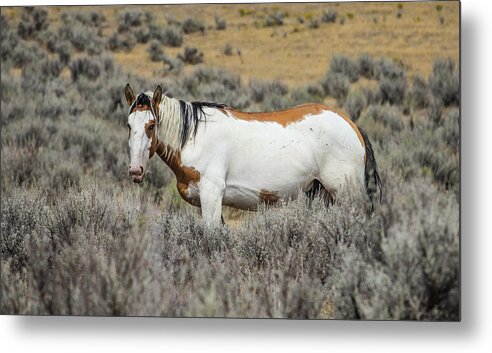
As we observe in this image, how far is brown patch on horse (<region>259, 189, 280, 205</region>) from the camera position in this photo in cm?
668

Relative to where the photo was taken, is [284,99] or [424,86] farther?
[284,99]

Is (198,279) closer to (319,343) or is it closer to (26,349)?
(319,343)

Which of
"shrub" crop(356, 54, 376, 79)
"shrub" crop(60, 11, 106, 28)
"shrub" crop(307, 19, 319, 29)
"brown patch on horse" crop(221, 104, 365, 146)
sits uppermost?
"shrub" crop(60, 11, 106, 28)

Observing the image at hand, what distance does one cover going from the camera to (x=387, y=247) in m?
5.98

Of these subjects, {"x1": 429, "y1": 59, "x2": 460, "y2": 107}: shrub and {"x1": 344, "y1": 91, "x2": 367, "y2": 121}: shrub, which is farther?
{"x1": 344, "y1": 91, "x2": 367, "y2": 121}: shrub

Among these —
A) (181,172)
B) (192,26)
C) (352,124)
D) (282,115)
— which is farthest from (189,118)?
(352,124)

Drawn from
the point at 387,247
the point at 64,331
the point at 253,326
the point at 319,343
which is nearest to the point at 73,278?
the point at 64,331

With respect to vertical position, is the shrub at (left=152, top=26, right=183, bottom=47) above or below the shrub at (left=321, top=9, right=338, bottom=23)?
below

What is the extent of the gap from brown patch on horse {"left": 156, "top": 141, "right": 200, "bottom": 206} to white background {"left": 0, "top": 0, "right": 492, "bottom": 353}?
3.02ft

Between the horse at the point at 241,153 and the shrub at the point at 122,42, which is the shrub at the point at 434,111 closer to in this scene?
the horse at the point at 241,153

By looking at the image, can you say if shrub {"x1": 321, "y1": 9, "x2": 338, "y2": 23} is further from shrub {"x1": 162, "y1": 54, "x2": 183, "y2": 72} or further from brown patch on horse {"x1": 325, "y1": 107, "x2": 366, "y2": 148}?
shrub {"x1": 162, "y1": 54, "x2": 183, "y2": 72}

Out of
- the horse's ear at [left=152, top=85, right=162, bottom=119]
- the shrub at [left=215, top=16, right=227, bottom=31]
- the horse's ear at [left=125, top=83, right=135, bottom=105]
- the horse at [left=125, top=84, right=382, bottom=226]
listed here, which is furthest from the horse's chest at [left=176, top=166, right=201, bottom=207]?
the shrub at [left=215, top=16, right=227, bottom=31]

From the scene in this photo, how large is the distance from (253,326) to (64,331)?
1.38 m

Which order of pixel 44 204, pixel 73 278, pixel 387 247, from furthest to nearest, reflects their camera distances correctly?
pixel 44 204
pixel 73 278
pixel 387 247
